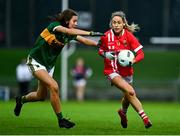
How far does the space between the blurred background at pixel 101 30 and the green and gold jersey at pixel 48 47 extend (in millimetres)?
20899

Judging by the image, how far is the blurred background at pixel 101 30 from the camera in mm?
35812

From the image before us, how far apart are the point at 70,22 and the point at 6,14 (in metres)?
22.7

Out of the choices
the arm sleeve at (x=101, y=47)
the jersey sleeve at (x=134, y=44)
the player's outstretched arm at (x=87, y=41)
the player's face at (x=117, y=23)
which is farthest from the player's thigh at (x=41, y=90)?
the jersey sleeve at (x=134, y=44)

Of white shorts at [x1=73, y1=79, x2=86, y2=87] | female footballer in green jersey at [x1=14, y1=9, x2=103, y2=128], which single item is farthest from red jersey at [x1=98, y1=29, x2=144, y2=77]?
white shorts at [x1=73, y1=79, x2=86, y2=87]

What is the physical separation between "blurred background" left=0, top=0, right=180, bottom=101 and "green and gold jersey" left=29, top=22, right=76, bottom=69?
20.9 meters

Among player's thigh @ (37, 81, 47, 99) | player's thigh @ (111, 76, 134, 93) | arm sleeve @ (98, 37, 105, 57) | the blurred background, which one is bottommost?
the blurred background

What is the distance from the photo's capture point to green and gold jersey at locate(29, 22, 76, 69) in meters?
14.5

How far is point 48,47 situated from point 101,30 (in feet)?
69.6

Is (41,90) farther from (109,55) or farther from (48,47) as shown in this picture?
(109,55)

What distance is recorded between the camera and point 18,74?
111 feet

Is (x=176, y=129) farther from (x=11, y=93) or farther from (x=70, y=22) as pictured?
(x=11, y=93)

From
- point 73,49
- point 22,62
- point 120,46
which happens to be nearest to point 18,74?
point 22,62

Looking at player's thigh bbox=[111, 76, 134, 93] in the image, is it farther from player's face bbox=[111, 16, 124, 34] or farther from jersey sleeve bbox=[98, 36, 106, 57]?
player's face bbox=[111, 16, 124, 34]

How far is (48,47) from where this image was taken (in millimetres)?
14594
